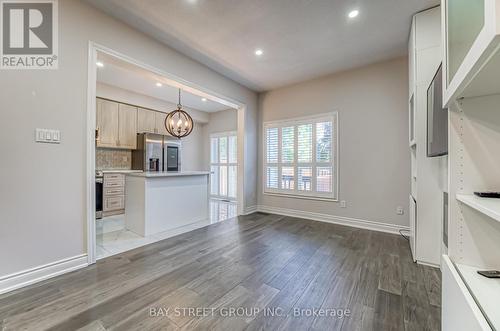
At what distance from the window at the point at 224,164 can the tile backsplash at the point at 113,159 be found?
254 cm

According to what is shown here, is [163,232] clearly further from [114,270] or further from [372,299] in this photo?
[372,299]

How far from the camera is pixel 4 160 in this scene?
1820 millimetres

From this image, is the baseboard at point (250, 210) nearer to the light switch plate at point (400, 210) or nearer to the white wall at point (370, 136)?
the white wall at point (370, 136)

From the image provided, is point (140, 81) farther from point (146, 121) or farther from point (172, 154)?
point (172, 154)

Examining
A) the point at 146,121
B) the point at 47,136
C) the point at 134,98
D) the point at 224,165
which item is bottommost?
the point at 224,165

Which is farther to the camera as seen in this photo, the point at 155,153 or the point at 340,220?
the point at 155,153

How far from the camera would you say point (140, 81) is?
4.49 meters

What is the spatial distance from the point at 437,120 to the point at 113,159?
20.4 ft

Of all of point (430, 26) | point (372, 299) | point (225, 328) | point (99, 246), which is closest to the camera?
point (225, 328)

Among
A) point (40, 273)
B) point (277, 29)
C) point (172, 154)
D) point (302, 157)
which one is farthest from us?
point (172, 154)

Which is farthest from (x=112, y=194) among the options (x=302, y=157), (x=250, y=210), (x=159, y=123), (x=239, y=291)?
(x=302, y=157)

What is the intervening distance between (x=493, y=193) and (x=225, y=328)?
5.46 ft

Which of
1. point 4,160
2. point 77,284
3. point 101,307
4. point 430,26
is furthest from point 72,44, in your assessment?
point 430,26

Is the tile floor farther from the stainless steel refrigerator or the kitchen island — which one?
the stainless steel refrigerator
